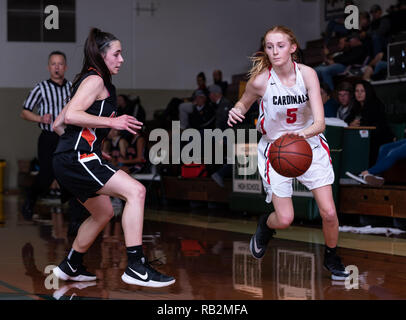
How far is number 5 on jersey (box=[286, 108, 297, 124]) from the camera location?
4.64m

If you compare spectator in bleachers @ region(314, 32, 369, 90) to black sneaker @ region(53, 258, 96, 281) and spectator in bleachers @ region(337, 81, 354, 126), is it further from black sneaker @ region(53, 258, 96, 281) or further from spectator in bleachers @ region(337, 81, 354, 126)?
black sneaker @ region(53, 258, 96, 281)

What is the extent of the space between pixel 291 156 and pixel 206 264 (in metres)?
1.44

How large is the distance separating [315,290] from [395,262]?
1.39 meters

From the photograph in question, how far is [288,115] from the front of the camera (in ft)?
15.4

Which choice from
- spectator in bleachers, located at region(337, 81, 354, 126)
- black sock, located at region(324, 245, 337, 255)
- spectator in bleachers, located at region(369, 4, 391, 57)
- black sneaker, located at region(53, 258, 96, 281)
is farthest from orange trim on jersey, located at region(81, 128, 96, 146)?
spectator in bleachers, located at region(369, 4, 391, 57)

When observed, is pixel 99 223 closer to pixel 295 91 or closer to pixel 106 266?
pixel 106 266

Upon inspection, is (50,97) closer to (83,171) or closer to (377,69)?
(83,171)

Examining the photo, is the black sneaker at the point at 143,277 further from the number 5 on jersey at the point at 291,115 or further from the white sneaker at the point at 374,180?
the white sneaker at the point at 374,180

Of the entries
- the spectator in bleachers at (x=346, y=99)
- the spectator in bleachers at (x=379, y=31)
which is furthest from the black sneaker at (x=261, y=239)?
the spectator in bleachers at (x=379, y=31)

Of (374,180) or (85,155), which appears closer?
(85,155)

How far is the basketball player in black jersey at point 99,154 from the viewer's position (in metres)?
4.18

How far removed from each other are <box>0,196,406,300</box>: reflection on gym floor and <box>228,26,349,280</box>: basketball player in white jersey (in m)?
0.41

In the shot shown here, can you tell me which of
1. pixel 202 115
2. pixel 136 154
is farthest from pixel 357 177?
pixel 136 154

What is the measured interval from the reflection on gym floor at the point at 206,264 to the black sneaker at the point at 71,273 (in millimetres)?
59
